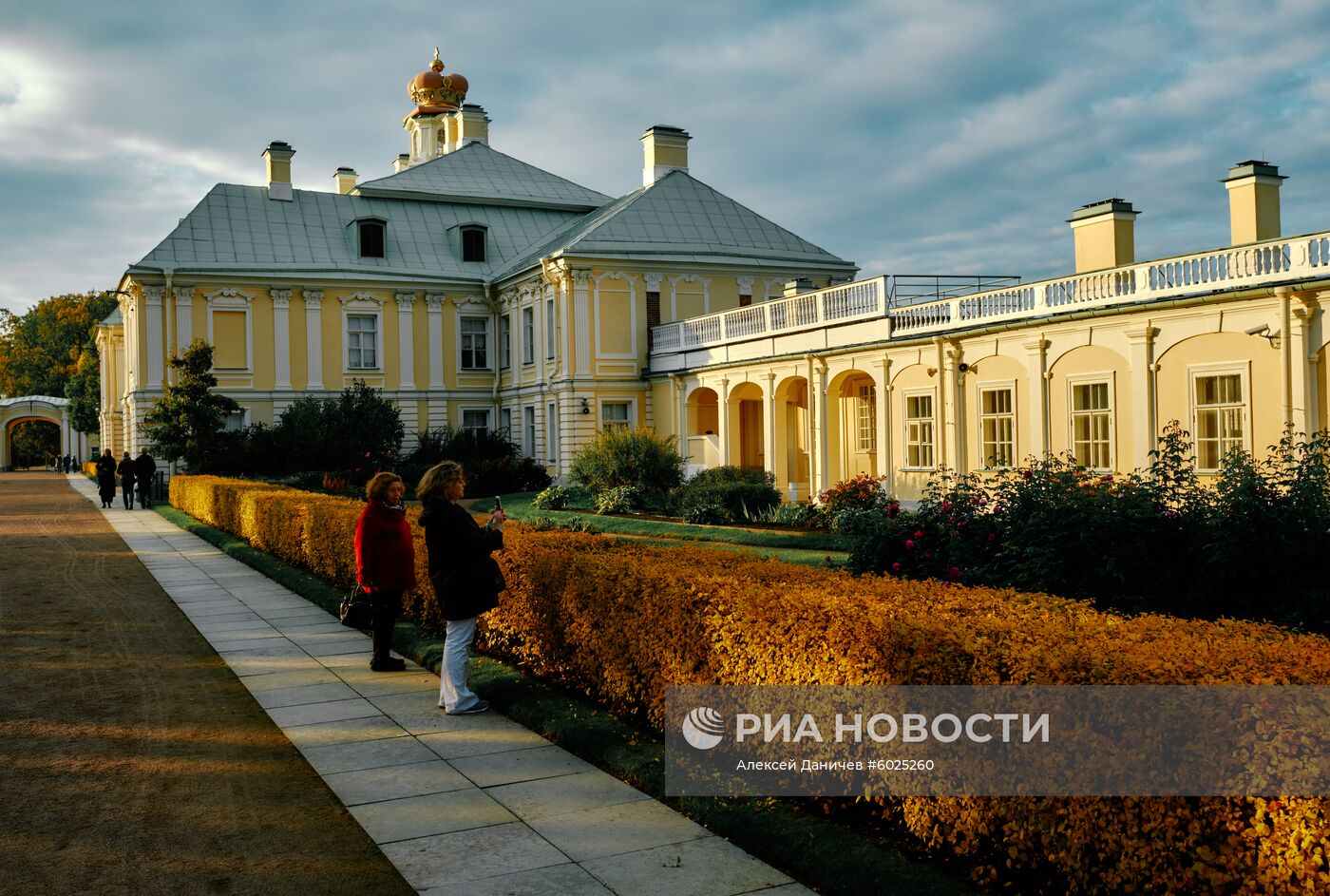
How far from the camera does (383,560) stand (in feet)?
32.3

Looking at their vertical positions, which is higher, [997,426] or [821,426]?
[821,426]

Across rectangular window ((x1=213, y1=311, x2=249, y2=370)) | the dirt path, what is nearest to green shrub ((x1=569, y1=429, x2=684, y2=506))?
the dirt path

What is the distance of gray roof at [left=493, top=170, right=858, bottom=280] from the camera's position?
37.8 metres

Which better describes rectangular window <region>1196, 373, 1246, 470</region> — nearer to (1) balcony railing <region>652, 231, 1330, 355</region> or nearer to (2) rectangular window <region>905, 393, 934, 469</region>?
(1) balcony railing <region>652, 231, 1330, 355</region>

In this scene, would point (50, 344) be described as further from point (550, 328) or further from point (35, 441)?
point (550, 328)

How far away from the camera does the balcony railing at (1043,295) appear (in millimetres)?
17453

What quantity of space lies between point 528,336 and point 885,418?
1898cm

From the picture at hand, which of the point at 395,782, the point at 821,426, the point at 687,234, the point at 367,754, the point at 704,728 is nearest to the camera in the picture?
the point at 704,728

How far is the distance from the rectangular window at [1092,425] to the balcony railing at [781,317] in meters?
5.48

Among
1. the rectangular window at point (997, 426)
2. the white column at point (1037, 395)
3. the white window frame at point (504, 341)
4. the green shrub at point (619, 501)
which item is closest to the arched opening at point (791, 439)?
the green shrub at point (619, 501)

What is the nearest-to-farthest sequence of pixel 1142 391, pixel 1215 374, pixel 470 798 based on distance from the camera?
1. pixel 470 798
2. pixel 1215 374
3. pixel 1142 391

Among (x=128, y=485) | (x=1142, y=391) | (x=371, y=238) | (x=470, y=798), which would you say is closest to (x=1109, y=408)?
(x=1142, y=391)

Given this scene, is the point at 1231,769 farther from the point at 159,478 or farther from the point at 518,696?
the point at 159,478

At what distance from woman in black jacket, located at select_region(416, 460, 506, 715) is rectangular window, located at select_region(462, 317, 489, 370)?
36.2 meters
